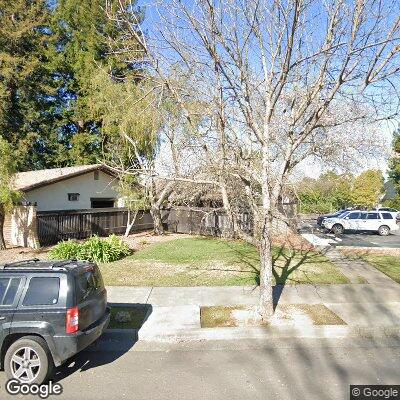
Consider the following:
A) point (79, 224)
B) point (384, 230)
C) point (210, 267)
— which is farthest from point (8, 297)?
point (384, 230)

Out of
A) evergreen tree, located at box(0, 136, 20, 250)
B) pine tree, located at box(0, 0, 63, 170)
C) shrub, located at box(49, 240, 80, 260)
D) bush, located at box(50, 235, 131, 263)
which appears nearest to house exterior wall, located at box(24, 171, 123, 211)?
evergreen tree, located at box(0, 136, 20, 250)

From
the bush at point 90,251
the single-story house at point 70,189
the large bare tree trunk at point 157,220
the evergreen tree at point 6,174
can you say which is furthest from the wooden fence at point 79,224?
the bush at point 90,251

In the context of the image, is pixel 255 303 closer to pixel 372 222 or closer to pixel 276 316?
pixel 276 316

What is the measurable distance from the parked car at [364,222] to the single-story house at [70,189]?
14101 millimetres

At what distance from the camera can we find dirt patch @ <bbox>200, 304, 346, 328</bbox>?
23.6 feet

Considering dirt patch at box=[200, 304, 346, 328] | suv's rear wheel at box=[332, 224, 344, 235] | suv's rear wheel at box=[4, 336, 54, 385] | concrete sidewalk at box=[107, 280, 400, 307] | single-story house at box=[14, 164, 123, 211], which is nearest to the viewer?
suv's rear wheel at box=[4, 336, 54, 385]

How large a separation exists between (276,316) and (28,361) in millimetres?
4671

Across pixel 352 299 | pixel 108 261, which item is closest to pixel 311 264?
pixel 352 299

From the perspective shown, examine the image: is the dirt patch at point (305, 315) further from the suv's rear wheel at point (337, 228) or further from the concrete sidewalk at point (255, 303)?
the suv's rear wheel at point (337, 228)

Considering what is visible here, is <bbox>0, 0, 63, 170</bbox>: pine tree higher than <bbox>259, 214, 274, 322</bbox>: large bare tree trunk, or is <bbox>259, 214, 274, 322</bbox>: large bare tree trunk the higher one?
<bbox>0, 0, 63, 170</bbox>: pine tree

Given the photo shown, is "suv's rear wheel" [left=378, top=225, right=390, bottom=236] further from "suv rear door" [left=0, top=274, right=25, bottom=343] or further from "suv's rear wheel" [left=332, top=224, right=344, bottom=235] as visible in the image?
"suv rear door" [left=0, top=274, right=25, bottom=343]

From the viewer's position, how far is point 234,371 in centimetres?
545

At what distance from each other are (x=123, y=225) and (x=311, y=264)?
1327 centimetres

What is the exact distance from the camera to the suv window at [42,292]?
5.21m
